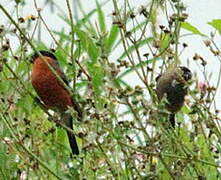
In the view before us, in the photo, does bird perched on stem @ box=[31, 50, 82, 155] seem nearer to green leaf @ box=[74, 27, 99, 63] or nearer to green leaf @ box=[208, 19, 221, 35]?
green leaf @ box=[74, 27, 99, 63]

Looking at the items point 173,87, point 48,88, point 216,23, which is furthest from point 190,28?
point 48,88

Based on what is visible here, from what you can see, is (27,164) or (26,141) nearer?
(27,164)

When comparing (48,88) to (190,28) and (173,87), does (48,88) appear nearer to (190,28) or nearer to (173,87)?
(190,28)

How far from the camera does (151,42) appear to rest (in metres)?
2.09

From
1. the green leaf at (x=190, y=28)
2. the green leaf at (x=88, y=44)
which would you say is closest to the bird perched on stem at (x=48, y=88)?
the green leaf at (x=88, y=44)

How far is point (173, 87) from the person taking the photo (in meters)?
1.84

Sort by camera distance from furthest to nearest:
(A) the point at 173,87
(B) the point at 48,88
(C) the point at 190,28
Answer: (B) the point at 48,88 < (C) the point at 190,28 < (A) the point at 173,87

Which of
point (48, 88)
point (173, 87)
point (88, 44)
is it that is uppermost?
point (48, 88)

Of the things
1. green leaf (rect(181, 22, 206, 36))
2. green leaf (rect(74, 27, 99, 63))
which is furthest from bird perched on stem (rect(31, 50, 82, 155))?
green leaf (rect(181, 22, 206, 36))

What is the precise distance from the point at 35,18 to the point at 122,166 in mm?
490

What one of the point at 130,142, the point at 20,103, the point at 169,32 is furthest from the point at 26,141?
the point at 169,32

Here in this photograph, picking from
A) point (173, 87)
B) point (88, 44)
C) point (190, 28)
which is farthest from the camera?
point (88, 44)

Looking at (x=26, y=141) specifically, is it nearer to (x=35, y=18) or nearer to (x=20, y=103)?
(x=20, y=103)

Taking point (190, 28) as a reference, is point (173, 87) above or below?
below
